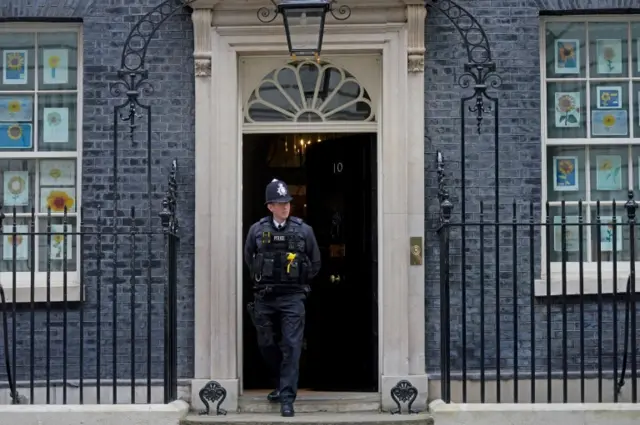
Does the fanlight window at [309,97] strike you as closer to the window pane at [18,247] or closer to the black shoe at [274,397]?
the window pane at [18,247]

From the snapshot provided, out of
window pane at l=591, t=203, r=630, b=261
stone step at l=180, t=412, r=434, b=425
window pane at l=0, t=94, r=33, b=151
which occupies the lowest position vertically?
stone step at l=180, t=412, r=434, b=425

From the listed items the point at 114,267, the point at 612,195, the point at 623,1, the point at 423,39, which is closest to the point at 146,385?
the point at 114,267

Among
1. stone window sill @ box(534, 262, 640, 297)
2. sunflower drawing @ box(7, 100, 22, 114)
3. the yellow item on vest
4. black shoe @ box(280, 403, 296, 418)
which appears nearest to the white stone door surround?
black shoe @ box(280, 403, 296, 418)

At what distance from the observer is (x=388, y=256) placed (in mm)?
8883

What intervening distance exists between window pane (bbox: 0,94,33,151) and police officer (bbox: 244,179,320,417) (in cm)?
238

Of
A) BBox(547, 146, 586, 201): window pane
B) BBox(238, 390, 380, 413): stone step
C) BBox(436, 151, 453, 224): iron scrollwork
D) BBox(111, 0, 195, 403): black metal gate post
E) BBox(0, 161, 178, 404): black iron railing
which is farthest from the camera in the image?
BBox(547, 146, 586, 201): window pane

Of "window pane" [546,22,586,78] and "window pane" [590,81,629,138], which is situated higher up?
"window pane" [546,22,586,78]

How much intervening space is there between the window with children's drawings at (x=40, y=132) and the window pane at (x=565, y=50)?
4144 millimetres

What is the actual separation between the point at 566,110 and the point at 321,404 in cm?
334

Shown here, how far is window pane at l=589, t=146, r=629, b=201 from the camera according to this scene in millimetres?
9312

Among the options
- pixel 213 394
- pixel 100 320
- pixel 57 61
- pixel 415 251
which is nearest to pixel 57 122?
pixel 57 61

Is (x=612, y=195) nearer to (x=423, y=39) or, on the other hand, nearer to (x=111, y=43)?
(x=423, y=39)

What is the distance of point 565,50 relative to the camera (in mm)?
9328

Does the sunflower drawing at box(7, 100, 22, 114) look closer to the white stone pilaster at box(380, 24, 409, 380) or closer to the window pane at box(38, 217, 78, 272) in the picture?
the window pane at box(38, 217, 78, 272)
